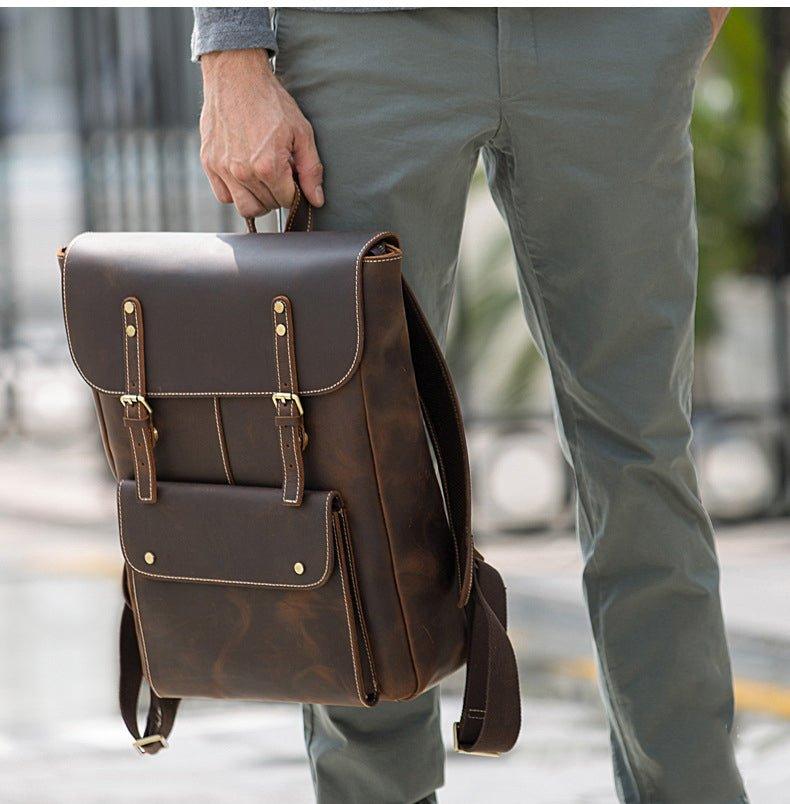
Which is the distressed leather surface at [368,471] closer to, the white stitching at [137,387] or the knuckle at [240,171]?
the white stitching at [137,387]

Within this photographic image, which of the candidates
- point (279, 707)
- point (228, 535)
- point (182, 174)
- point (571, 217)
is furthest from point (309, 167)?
point (182, 174)

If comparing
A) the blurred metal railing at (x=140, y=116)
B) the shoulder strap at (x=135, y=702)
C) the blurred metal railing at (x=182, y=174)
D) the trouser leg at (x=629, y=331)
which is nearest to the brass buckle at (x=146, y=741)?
the shoulder strap at (x=135, y=702)

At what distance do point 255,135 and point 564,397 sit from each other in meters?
0.46

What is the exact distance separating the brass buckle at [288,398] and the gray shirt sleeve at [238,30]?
14.1 inches

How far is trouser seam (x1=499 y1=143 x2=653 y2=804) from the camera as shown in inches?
67.9

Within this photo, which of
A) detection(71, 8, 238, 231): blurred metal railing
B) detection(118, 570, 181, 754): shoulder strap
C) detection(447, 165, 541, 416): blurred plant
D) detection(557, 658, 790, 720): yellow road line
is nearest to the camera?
detection(118, 570, 181, 754): shoulder strap

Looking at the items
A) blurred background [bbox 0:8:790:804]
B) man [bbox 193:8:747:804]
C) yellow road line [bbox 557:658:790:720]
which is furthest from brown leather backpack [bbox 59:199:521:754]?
yellow road line [bbox 557:658:790:720]

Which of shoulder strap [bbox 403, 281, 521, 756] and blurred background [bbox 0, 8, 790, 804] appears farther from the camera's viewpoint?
blurred background [bbox 0, 8, 790, 804]

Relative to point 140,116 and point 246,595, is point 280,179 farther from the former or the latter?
point 140,116

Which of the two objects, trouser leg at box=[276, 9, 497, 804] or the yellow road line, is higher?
trouser leg at box=[276, 9, 497, 804]

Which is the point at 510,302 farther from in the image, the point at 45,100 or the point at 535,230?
the point at 45,100

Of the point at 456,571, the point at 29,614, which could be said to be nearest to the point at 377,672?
the point at 456,571

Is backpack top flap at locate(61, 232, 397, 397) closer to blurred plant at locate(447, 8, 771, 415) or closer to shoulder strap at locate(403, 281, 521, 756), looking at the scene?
shoulder strap at locate(403, 281, 521, 756)

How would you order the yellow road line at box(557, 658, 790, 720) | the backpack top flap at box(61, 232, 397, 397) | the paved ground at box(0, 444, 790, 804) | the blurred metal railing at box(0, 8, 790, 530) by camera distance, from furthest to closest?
the blurred metal railing at box(0, 8, 790, 530) < the yellow road line at box(557, 658, 790, 720) < the paved ground at box(0, 444, 790, 804) < the backpack top flap at box(61, 232, 397, 397)
